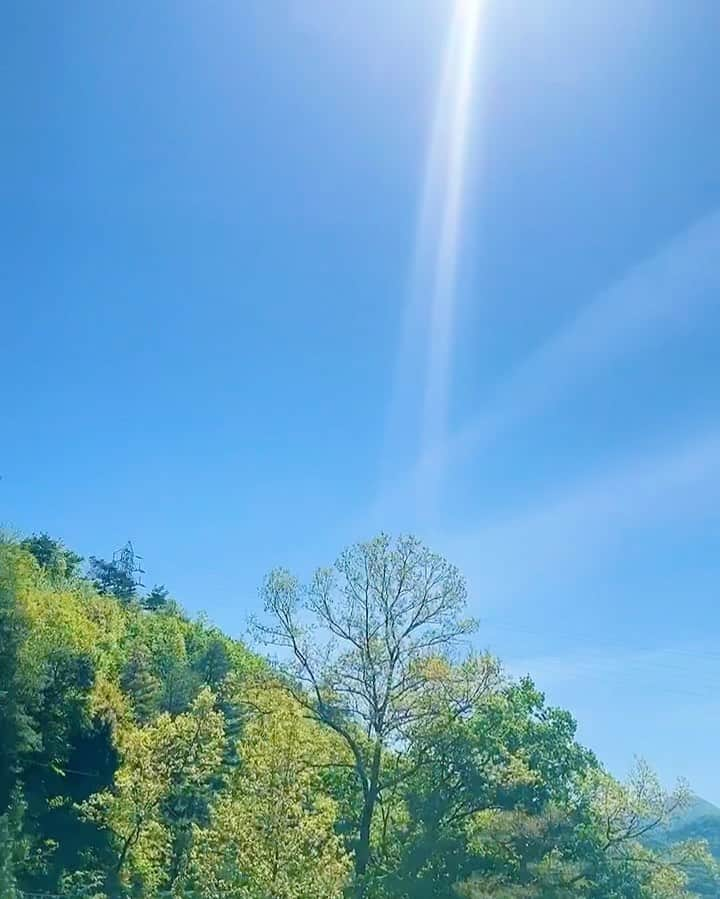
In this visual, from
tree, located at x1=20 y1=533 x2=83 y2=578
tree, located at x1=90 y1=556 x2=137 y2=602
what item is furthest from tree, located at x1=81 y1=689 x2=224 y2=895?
tree, located at x1=90 y1=556 x2=137 y2=602

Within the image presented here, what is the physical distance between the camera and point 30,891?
2803cm

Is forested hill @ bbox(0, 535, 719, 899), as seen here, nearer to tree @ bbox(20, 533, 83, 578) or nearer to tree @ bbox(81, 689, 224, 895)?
tree @ bbox(81, 689, 224, 895)

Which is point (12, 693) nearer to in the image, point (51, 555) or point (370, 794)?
point (370, 794)

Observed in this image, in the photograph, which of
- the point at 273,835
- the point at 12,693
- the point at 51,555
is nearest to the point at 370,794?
the point at 273,835

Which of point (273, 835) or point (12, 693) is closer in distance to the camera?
point (273, 835)

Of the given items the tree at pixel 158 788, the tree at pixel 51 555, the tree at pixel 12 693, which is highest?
the tree at pixel 51 555

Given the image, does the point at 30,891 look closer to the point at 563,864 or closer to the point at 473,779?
the point at 473,779

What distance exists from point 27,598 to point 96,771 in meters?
7.78

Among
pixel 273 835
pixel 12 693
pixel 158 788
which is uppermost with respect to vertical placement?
pixel 12 693

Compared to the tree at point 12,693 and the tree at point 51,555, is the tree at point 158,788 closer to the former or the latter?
the tree at point 12,693

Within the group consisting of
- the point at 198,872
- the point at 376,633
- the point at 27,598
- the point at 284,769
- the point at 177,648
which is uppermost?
the point at 177,648

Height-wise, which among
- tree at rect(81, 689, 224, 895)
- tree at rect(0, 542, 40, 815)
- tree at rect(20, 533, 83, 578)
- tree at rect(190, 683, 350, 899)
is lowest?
tree at rect(190, 683, 350, 899)

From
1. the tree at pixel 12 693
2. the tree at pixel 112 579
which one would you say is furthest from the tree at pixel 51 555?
the tree at pixel 12 693

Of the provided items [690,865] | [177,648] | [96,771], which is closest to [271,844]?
[690,865]
